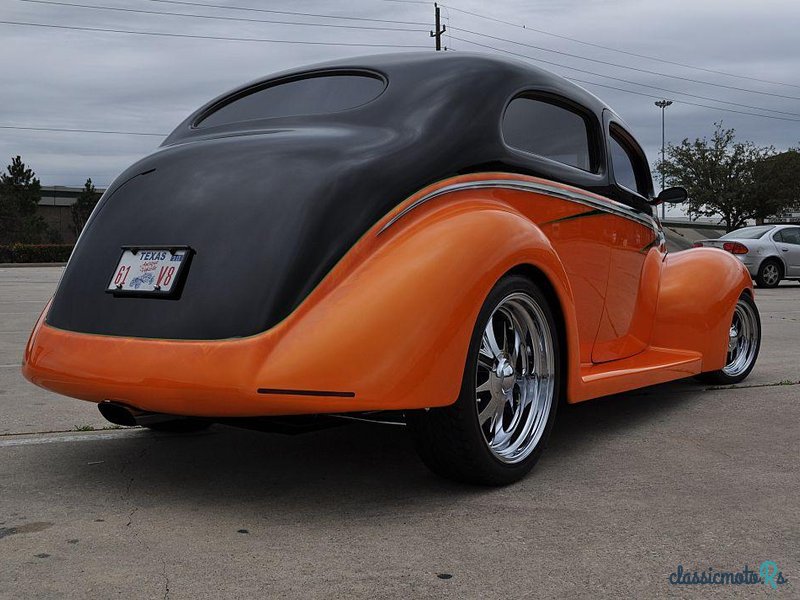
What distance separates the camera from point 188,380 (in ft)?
9.80

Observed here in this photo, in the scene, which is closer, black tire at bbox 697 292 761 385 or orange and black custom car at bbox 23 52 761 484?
orange and black custom car at bbox 23 52 761 484

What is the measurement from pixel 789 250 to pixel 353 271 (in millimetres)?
17698

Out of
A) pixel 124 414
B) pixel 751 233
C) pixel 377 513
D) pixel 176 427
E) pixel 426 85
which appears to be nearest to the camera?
pixel 377 513

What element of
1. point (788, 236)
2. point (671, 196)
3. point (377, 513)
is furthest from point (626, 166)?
point (788, 236)

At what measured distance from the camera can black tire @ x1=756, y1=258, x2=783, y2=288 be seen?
18578 millimetres

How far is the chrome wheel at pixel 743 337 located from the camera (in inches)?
241

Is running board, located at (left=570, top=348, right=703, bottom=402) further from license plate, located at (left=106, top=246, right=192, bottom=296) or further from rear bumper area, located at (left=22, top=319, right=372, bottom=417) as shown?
license plate, located at (left=106, top=246, right=192, bottom=296)

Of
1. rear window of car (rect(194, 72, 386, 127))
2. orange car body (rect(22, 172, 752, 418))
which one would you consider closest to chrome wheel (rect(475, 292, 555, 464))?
orange car body (rect(22, 172, 752, 418))

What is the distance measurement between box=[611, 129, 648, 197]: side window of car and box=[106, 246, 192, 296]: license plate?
8.72 ft

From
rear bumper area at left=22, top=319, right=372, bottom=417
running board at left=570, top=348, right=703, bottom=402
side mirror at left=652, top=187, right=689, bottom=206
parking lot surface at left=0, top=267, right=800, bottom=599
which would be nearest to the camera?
A: parking lot surface at left=0, top=267, right=800, bottom=599

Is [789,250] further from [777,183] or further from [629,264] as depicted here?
[777,183]

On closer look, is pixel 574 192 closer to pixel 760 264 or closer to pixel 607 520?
pixel 607 520

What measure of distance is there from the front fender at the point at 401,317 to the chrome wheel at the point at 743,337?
3.29m

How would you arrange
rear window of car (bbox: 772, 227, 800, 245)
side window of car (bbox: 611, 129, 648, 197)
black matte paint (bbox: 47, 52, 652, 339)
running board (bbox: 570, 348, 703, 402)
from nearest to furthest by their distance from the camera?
1. black matte paint (bbox: 47, 52, 652, 339)
2. running board (bbox: 570, 348, 703, 402)
3. side window of car (bbox: 611, 129, 648, 197)
4. rear window of car (bbox: 772, 227, 800, 245)
